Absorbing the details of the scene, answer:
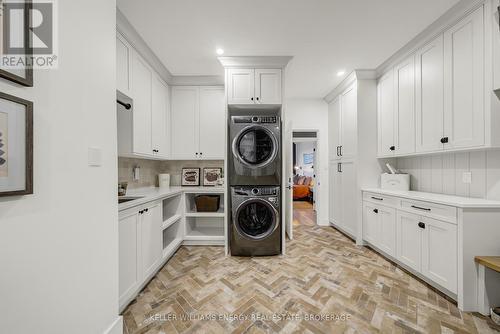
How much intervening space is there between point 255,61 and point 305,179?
5.59m

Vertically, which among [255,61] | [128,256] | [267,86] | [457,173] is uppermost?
[255,61]

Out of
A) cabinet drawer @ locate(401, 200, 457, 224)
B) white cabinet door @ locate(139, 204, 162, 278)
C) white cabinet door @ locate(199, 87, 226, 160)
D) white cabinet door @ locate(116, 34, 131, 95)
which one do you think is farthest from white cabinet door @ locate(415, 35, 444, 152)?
white cabinet door @ locate(116, 34, 131, 95)

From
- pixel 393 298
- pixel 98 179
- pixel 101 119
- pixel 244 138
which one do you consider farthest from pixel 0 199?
pixel 393 298

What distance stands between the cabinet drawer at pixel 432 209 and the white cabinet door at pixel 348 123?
1.07 metres

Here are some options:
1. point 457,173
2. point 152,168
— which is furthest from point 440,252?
point 152,168

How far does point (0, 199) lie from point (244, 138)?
2036 millimetres

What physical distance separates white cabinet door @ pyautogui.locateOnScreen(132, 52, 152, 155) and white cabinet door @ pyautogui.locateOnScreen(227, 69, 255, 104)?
3.25 feet

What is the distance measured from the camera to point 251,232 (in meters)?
2.50

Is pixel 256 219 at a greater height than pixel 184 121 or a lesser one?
lesser

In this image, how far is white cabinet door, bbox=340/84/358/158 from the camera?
2926mm

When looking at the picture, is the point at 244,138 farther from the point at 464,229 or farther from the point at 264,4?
the point at 464,229

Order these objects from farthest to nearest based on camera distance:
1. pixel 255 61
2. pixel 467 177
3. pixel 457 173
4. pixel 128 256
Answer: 1. pixel 255 61
2. pixel 457 173
3. pixel 467 177
4. pixel 128 256

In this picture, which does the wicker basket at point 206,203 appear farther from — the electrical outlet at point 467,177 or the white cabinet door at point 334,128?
the electrical outlet at point 467,177
